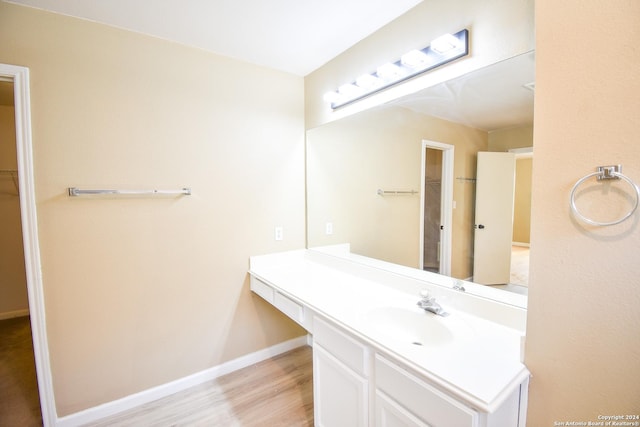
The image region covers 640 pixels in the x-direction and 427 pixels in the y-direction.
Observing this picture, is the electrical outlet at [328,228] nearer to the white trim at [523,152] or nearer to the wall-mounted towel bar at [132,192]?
the wall-mounted towel bar at [132,192]

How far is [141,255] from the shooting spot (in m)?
1.77

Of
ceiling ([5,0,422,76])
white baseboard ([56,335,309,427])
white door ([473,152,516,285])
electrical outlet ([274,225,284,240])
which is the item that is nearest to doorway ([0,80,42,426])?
white baseboard ([56,335,309,427])

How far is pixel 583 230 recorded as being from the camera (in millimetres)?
778

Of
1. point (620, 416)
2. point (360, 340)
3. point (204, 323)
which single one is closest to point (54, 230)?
point (204, 323)

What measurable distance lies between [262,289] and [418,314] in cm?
113

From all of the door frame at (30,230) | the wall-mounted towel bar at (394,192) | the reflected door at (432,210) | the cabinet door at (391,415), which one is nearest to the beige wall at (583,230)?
the cabinet door at (391,415)

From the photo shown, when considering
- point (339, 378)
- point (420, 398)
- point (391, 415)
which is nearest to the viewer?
point (420, 398)

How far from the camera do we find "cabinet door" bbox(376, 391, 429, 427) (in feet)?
3.05

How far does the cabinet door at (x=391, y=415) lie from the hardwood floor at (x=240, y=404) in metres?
0.81

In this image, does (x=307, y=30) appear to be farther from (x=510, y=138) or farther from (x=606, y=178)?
(x=606, y=178)

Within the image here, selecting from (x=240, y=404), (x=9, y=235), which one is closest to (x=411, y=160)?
(x=240, y=404)

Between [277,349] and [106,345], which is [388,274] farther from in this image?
[106,345]

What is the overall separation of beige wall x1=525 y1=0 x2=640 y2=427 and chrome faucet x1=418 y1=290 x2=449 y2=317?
0.41 meters

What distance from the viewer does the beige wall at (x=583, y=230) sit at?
2.30 feet
